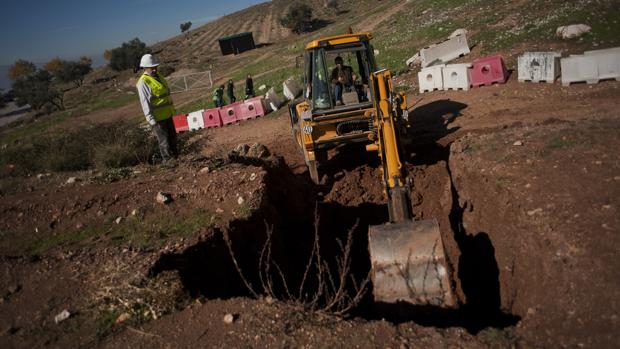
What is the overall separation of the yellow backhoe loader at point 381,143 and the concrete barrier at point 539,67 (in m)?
5.68

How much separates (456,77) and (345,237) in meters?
7.74

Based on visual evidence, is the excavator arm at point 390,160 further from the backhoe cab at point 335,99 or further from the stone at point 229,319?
the stone at point 229,319

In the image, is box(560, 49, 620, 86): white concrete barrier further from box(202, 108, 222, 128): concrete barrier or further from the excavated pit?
box(202, 108, 222, 128): concrete barrier

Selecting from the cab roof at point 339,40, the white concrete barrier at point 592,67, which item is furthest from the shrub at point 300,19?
the cab roof at point 339,40

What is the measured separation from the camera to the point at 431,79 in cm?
1345

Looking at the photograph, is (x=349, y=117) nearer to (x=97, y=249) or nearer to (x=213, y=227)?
(x=213, y=227)

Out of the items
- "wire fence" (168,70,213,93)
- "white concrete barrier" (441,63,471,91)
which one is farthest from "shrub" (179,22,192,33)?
"white concrete barrier" (441,63,471,91)

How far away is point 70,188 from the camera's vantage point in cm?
676

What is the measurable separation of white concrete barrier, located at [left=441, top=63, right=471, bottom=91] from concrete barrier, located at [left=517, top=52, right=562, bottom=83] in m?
1.45

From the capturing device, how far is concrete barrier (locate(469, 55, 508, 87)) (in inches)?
478

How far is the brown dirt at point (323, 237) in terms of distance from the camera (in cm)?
364

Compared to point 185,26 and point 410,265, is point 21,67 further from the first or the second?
point 410,265

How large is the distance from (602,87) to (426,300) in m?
8.88

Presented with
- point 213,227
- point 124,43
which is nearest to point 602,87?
point 213,227
